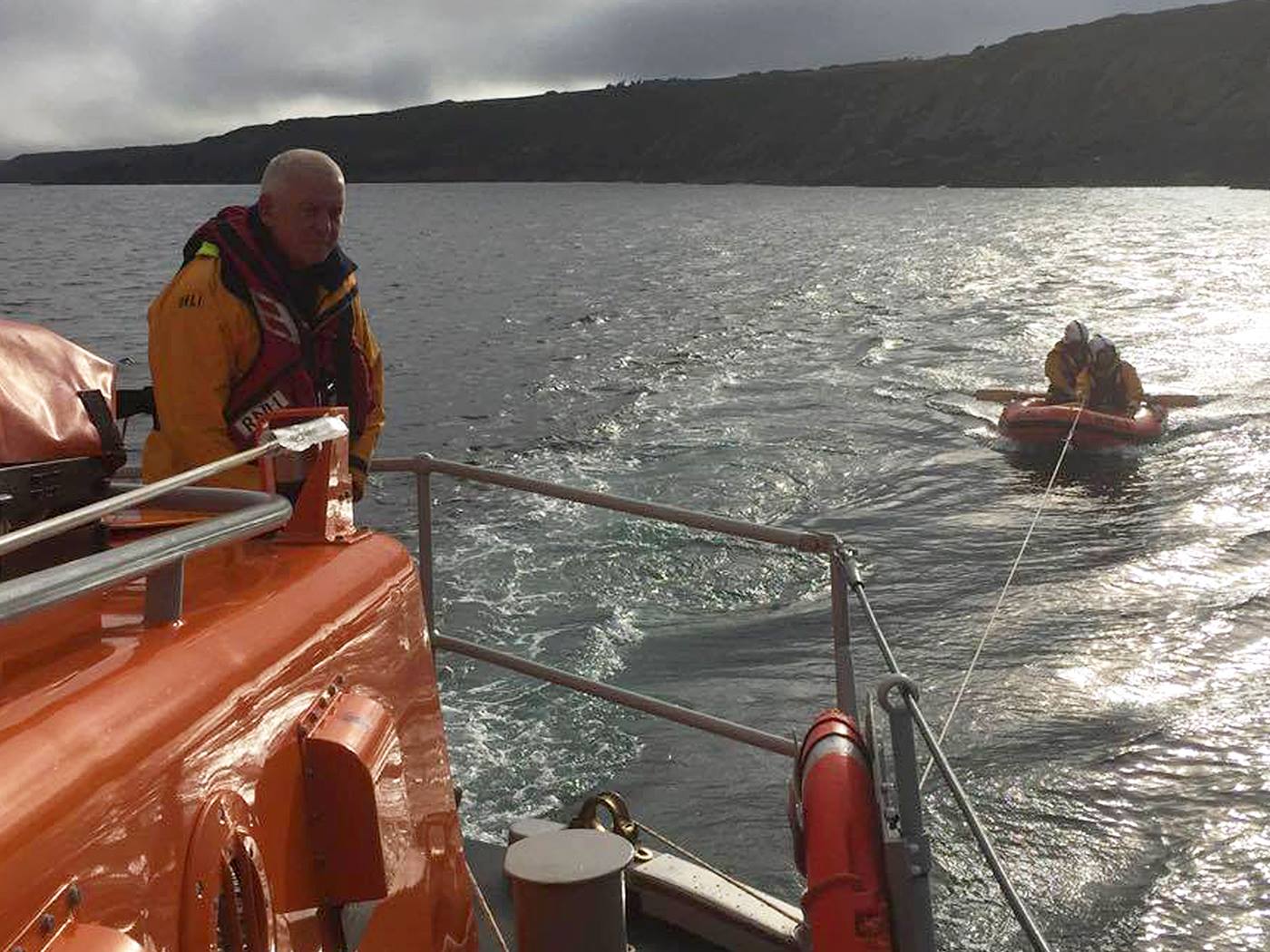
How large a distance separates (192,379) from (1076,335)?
18435 mm

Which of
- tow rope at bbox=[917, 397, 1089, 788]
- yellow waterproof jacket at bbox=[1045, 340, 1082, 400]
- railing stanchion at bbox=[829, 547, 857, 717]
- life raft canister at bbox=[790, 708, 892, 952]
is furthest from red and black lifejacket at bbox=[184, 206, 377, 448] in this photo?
yellow waterproof jacket at bbox=[1045, 340, 1082, 400]

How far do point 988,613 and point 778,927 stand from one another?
30.6 ft

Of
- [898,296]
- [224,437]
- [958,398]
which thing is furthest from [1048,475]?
[898,296]

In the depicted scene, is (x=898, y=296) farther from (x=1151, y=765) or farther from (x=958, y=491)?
(x=1151, y=765)

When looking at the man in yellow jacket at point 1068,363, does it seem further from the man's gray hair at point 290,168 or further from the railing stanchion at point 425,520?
the man's gray hair at point 290,168

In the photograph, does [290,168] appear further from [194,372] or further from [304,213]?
[194,372]

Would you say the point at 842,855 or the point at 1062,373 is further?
the point at 1062,373

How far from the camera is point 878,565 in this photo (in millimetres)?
15328

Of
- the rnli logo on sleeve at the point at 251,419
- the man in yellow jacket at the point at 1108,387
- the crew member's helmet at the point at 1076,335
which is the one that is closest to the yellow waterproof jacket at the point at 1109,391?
the man in yellow jacket at the point at 1108,387

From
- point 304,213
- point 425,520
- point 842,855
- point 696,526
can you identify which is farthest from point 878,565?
point 842,855

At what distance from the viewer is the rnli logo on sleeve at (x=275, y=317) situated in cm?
394

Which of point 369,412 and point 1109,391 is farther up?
point 369,412

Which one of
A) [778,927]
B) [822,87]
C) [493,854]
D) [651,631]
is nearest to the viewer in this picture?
[778,927]

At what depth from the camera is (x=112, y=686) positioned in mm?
1880
